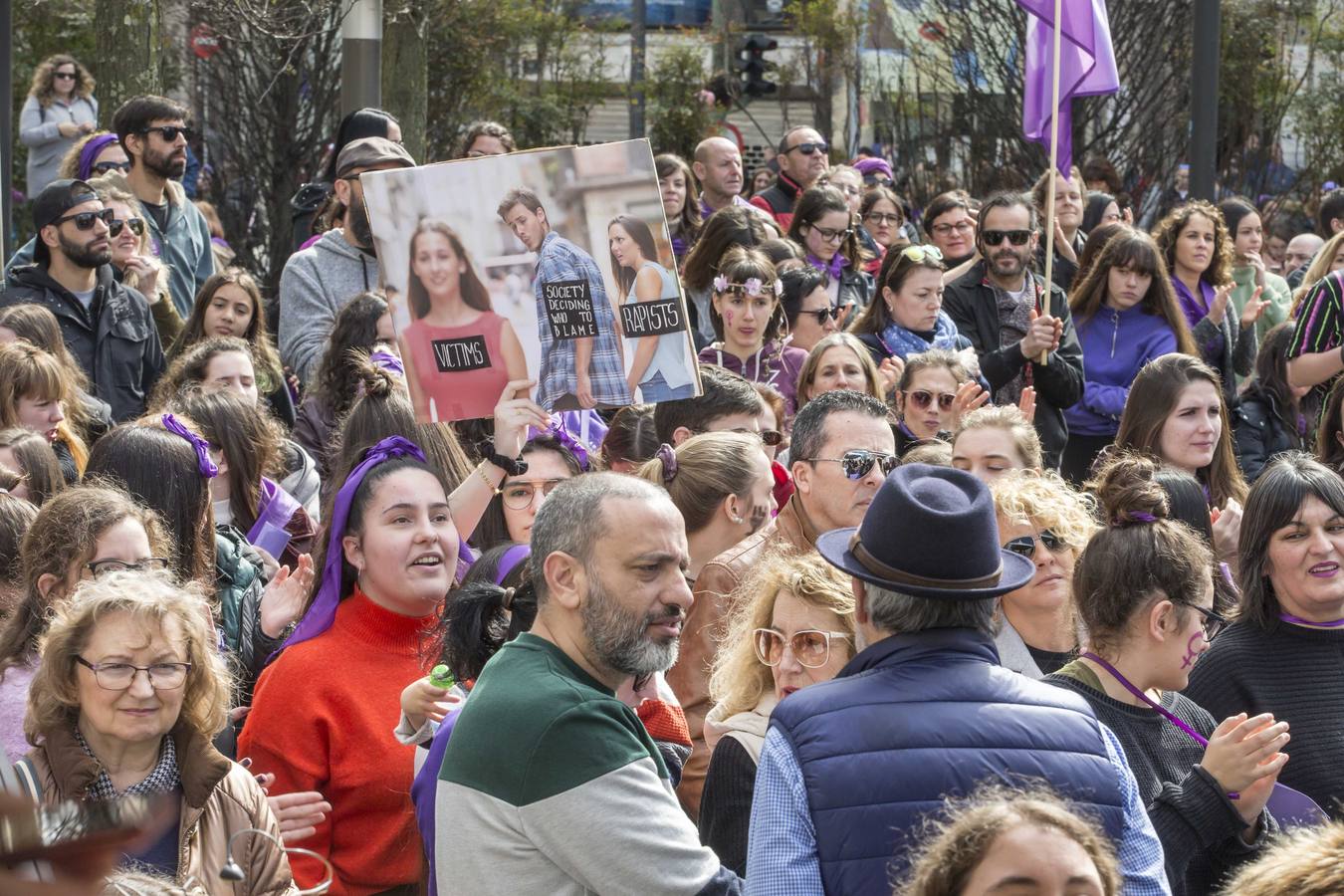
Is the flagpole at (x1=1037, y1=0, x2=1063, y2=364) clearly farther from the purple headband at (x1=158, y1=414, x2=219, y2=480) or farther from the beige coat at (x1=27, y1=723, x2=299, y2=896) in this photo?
the beige coat at (x1=27, y1=723, x2=299, y2=896)

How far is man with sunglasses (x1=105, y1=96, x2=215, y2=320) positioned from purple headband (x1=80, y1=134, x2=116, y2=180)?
0.08 meters

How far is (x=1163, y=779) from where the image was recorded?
14.3ft

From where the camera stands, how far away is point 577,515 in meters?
3.72

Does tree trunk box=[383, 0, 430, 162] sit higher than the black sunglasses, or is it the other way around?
tree trunk box=[383, 0, 430, 162]

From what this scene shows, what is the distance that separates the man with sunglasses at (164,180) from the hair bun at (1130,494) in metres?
5.67

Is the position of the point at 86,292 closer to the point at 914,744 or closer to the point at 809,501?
the point at 809,501

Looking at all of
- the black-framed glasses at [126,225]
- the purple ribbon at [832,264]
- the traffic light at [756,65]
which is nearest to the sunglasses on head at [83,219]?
the black-framed glasses at [126,225]

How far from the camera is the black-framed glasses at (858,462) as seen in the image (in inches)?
232

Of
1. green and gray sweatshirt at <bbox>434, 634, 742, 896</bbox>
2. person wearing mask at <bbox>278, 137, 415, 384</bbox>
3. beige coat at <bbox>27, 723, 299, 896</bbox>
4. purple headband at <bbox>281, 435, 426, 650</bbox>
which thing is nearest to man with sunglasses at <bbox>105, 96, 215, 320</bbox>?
person wearing mask at <bbox>278, 137, 415, 384</bbox>

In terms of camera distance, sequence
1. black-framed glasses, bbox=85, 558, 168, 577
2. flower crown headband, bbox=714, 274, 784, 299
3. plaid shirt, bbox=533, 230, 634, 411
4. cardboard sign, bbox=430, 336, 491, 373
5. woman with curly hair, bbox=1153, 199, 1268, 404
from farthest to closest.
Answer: woman with curly hair, bbox=1153, 199, 1268, 404
flower crown headband, bbox=714, 274, 784, 299
plaid shirt, bbox=533, 230, 634, 411
cardboard sign, bbox=430, 336, 491, 373
black-framed glasses, bbox=85, 558, 168, 577

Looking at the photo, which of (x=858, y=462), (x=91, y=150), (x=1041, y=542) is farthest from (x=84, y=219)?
(x=1041, y=542)

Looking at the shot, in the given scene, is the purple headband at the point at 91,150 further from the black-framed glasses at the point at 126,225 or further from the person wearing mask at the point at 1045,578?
the person wearing mask at the point at 1045,578

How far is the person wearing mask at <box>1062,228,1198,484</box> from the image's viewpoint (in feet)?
29.5

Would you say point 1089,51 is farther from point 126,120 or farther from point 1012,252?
point 126,120
